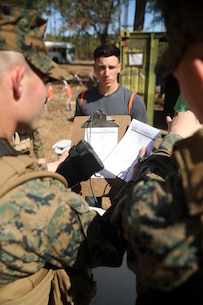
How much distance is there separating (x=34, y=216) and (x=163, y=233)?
408 millimetres

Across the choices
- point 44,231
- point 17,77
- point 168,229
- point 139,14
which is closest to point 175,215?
point 168,229

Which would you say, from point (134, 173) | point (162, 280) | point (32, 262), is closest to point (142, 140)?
point (134, 173)

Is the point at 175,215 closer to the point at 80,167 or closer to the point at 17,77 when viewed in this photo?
the point at 17,77

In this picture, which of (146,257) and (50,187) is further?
(50,187)

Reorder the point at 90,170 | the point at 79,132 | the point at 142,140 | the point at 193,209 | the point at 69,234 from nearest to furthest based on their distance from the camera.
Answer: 1. the point at 193,209
2. the point at 69,234
3. the point at 90,170
4. the point at 142,140
5. the point at 79,132

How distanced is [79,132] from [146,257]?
51.6 inches

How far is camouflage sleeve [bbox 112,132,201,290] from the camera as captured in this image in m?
0.68

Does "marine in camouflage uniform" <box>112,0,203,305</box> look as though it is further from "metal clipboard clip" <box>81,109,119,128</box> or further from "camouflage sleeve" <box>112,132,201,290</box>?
"metal clipboard clip" <box>81,109,119,128</box>

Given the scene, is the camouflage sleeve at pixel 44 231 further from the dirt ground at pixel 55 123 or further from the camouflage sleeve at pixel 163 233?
the dirt ground at pixel 55 123

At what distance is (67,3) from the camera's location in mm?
18531

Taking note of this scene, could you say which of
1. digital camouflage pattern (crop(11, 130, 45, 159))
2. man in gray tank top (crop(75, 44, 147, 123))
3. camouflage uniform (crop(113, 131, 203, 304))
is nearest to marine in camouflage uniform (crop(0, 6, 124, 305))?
camouflage uniform (crop(113, 131, 203, 304))

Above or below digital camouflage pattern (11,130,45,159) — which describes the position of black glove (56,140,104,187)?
above

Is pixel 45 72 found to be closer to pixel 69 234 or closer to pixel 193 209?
pixel 69 234

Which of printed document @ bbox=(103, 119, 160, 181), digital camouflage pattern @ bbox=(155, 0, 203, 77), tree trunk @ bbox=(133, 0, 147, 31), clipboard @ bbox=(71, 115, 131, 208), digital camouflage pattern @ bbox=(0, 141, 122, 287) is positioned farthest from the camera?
tree trunk @ bbox=(133, 0, 147, 31)
